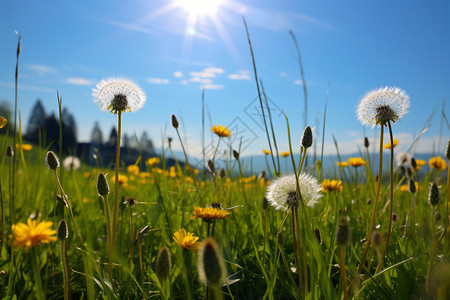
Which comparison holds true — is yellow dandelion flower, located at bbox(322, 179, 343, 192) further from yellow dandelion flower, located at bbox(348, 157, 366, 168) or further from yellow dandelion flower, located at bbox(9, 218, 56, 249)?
yellow dandelion flower, located at bbox(9, 218, 56, 249)

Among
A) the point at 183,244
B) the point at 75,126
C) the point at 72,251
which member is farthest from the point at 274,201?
the point at 75,126

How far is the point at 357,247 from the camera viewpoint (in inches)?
67.6

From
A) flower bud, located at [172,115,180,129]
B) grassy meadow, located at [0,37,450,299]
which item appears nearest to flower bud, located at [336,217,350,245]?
grassy meadow, located at [0,37,450,299]

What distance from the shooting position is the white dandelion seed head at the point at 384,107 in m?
1.32

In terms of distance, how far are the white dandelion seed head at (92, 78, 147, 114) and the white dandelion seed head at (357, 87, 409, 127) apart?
1001 millimetres

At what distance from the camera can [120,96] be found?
149 centimetres

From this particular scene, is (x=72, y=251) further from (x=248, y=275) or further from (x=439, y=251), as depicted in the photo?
(x=439, y=251)

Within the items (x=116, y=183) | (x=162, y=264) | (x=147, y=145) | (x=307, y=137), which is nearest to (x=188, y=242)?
(x=116, y=183)

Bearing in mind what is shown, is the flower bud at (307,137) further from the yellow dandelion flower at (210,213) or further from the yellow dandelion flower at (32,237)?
the yellow dandelion flower at (32,237)

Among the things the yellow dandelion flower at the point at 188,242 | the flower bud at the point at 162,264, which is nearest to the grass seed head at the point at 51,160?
the yellow dandelion flower at the point at 188,242

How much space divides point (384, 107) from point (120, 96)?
1133 mm

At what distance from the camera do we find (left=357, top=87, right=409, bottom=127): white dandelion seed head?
1323mm

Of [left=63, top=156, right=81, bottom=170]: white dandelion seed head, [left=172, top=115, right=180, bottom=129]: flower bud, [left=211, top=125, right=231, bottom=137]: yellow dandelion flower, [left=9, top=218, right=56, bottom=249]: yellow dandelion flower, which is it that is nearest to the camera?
[left=9, top=218, right=56, bottom=249]: yellow dandelion flower

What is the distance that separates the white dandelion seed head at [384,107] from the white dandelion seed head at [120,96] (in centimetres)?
100
